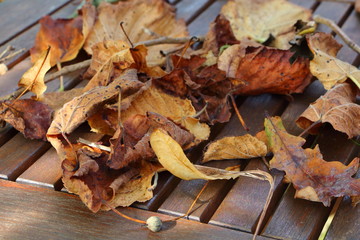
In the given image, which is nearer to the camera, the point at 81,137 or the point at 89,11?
the point at 81,137

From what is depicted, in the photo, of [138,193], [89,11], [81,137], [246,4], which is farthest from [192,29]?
[138,193]

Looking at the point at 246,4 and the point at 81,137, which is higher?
the point at 81,137

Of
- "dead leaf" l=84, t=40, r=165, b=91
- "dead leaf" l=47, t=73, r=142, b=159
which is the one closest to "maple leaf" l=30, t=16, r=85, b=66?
"dead leaf" l=84, t=40, r=165, b=91

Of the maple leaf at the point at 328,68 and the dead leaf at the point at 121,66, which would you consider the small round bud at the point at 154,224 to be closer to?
the dead leaf at the point at 121,66

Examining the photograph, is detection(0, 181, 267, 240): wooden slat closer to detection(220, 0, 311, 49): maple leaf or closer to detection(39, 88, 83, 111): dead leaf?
detection(39, 88, 83, 111): dead leaf

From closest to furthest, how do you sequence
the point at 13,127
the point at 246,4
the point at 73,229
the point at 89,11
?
the point at 73,229
the point at 13,127
the point at 89,11
the point at 246,4

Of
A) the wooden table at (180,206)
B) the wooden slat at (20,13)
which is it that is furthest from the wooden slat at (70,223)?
the wooden slat at (20,13)

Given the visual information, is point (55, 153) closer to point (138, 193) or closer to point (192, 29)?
point (138, 193)
